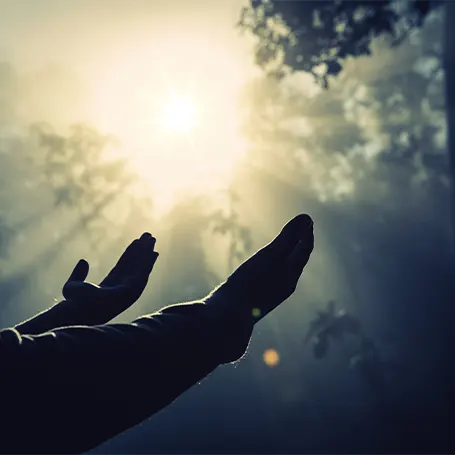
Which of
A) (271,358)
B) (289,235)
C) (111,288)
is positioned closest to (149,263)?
(111,288)

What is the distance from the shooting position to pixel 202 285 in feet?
106

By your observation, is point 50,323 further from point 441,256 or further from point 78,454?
point 441,256

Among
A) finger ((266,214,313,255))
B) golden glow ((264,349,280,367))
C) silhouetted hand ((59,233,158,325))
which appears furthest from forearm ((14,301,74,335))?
golden glow ((264,349,280,367))

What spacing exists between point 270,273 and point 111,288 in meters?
0.53

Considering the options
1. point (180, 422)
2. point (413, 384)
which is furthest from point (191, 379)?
point (180, 422)

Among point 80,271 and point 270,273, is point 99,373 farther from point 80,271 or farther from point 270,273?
point 80,271

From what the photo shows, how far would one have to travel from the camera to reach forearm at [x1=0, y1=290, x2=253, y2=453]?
1159 millimetres

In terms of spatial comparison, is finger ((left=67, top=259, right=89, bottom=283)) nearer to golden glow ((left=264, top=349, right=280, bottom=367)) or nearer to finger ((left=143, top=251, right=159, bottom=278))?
finger ((left=143, top=251, right=159, bottom=278))

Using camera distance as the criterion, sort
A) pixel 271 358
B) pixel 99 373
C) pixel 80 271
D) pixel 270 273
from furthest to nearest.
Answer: pixel 271 358
pixel 80 271
pixel 270 273
pixel 99 373

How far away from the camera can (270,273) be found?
1.65 meters

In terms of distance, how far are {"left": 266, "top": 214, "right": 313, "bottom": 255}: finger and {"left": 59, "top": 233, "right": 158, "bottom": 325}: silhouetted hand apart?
1.63ft

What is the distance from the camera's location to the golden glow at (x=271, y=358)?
28.2 metres

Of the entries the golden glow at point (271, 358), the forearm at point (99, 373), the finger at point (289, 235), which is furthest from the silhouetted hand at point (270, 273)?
the golden glow at point (271, 358)

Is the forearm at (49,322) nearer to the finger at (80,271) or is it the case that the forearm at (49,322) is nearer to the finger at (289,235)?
the finger at (80,271)
